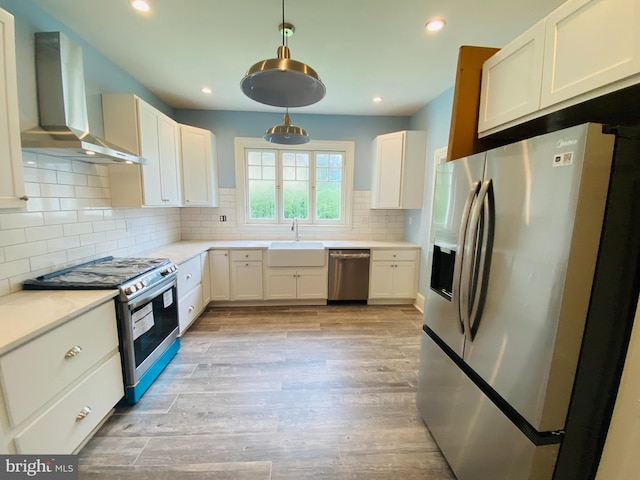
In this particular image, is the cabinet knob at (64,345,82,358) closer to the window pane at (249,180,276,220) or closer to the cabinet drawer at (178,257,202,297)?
the cabinet drawer at (178,257,202,297)

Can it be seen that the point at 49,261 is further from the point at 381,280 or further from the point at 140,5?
the point at 381,280

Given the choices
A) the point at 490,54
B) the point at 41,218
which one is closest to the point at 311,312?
the point at 41,218

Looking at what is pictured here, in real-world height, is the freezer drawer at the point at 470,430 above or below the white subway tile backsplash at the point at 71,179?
below

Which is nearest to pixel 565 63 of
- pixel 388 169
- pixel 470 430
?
pixel 470 430

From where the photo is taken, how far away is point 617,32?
892 millimetres

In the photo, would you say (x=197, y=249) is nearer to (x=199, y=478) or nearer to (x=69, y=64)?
(x=69, y=64)

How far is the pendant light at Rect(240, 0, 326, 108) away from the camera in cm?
111

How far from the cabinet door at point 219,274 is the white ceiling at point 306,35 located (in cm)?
201

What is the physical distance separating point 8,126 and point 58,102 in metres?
0.70

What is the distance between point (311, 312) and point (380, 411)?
5.80 ft

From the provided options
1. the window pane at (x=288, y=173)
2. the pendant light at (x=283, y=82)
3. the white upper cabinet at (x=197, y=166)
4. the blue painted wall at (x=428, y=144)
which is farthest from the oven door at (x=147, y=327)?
the blue painted wall at (x=428, y=144)

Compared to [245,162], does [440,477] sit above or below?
below

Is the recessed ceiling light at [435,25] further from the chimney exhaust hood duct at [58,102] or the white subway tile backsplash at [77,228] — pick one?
the white subway tile backsplash at [77,228]

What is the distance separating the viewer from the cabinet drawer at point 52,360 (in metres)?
1.11
